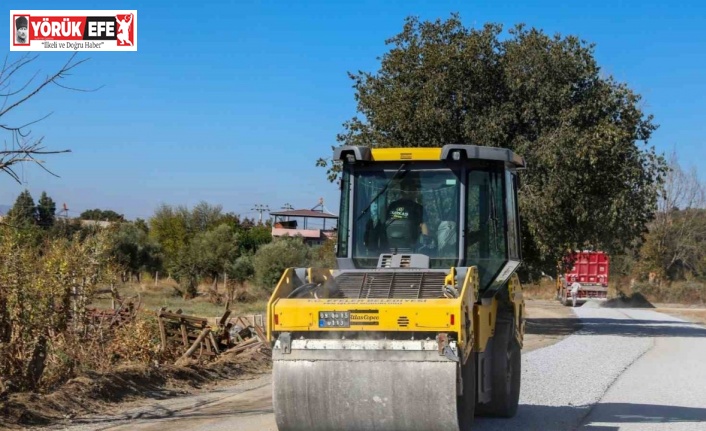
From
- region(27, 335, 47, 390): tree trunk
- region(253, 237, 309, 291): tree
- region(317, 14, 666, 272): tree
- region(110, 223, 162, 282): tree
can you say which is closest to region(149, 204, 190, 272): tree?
region(110, 223, 162, 282): tree

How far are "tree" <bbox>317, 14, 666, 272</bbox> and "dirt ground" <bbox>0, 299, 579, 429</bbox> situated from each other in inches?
463

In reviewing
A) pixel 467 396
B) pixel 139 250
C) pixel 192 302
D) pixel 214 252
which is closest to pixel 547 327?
pixel 192 302

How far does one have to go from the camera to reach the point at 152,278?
182 feet

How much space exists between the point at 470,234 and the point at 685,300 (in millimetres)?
57020

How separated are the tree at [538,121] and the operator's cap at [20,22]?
1664 centimetres

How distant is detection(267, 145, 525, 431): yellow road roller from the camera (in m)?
7.73

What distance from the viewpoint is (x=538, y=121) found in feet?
88.3

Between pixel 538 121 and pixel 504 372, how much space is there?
17928mm

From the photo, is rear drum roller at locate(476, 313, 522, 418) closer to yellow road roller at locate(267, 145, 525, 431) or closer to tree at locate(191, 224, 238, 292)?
yellow road roller at locate(267, 145, 525, 431)

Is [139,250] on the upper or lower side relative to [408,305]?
upper

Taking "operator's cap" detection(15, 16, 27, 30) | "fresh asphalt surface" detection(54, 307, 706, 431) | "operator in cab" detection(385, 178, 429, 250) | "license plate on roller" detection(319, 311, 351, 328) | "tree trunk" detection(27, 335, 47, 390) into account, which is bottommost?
"fresh asphalt surface" detection(54, 307, 706, 431)

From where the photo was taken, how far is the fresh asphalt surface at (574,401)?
1038cm

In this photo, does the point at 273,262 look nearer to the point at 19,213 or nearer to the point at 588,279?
the point at 588,279

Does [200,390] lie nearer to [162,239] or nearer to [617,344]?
[617,344]
